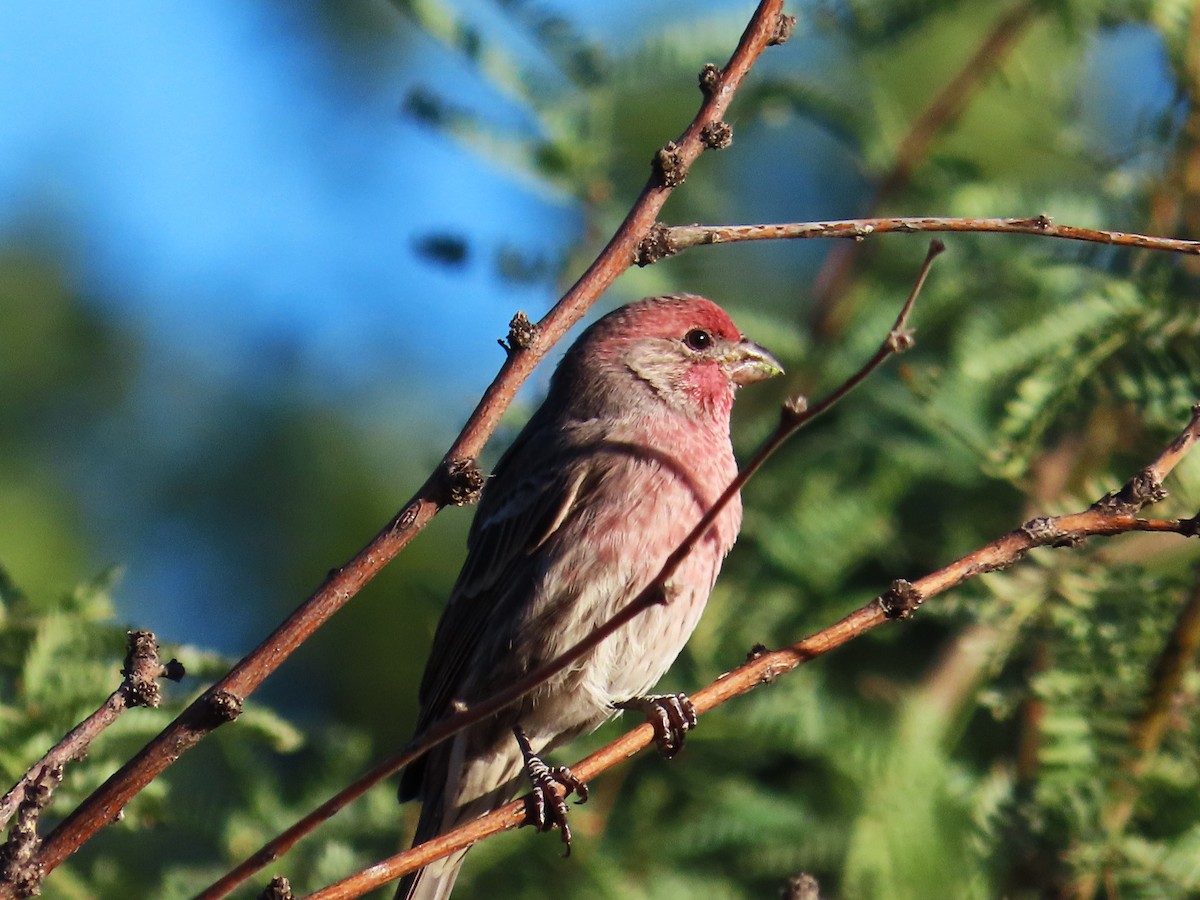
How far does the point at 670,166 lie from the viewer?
336 cm

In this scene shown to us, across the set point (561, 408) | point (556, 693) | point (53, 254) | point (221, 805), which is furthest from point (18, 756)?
point (53, 254)

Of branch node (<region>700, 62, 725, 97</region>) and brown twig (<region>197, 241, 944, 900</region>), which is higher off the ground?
branch node (<region>700, 62, 725, 97</region>)

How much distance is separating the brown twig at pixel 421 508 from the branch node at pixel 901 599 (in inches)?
36.9

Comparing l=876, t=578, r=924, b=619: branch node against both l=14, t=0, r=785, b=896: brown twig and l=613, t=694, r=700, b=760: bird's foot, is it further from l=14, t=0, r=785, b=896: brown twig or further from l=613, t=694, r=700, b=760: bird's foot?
l=613, t=694, r=700, b=760: bird's foot

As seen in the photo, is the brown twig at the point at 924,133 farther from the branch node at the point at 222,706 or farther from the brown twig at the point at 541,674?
the branch node at the point at 222,706

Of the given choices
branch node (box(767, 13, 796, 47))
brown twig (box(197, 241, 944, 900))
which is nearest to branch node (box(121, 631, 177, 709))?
brown twig (box(197, 241, 944, 900))

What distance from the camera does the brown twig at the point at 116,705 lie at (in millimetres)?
2943

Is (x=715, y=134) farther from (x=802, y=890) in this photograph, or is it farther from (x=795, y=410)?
(x=802, y=890)

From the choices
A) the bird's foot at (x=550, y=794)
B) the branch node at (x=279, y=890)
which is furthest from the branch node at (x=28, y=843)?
the bird's foot at (x=550, y=794)

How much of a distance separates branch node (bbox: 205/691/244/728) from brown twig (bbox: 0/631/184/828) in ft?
0.60

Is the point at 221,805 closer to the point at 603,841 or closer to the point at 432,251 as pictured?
the point at 603,841

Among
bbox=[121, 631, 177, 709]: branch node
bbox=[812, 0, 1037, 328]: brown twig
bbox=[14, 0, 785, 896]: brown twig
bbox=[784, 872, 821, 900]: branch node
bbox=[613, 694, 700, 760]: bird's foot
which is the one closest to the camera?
bbox=[14, 0, 785, 896]: brown twig

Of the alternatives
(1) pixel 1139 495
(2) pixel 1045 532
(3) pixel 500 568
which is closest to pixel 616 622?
(2) pixel 1045 532

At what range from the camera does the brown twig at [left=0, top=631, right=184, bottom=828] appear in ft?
9.66
